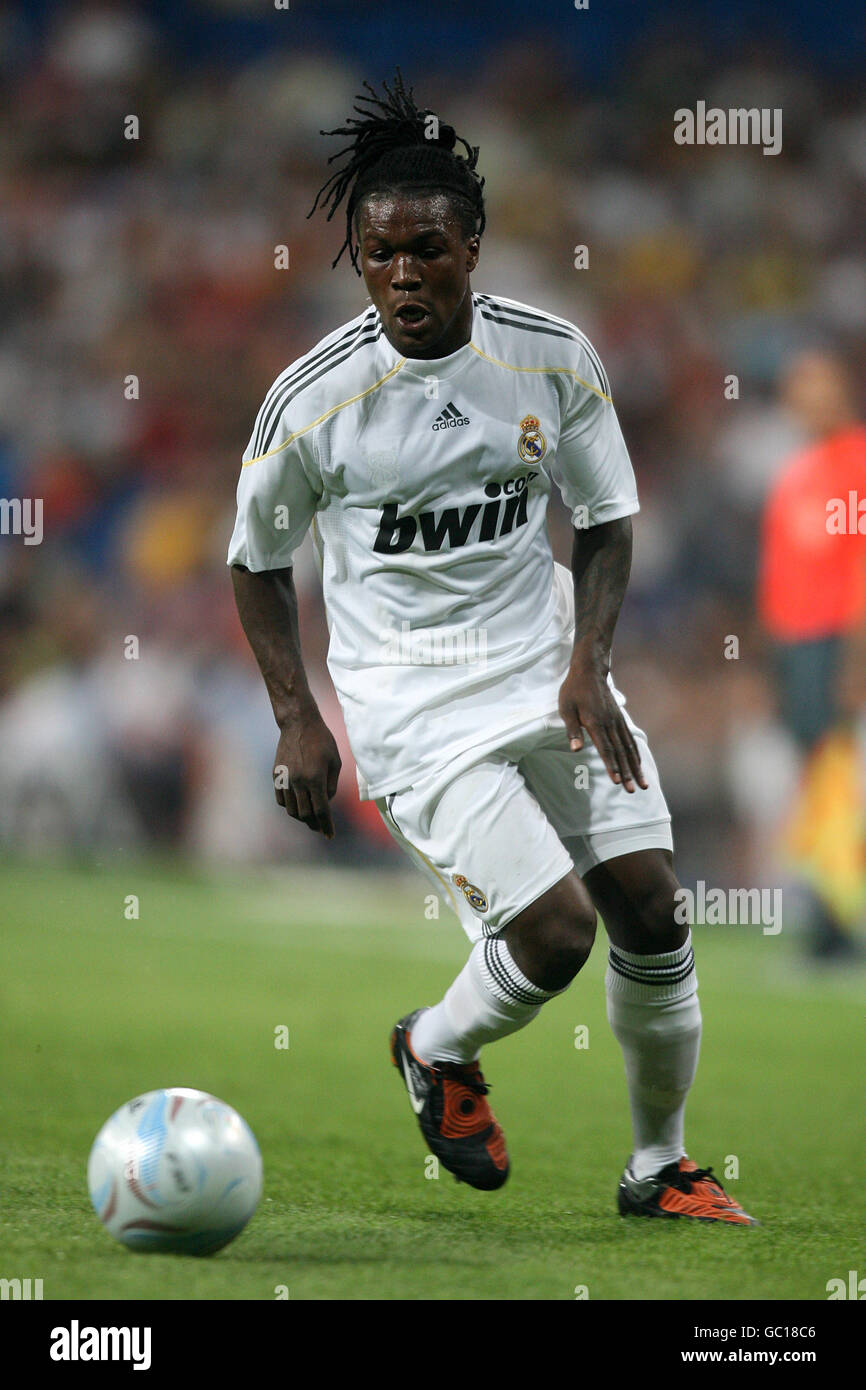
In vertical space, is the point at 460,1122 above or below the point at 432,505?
below

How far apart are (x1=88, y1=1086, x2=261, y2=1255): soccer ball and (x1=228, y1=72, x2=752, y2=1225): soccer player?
2.44ft

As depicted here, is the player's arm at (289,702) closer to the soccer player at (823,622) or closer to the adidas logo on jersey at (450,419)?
the adidas logo on jersey at (450,419)

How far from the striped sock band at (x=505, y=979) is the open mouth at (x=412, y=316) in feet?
4.45

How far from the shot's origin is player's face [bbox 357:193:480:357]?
3.79 m

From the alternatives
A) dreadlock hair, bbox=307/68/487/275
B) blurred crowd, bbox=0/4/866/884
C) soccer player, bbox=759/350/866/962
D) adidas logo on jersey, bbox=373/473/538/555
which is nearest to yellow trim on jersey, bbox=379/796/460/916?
adidas logo on jersey, bbox=373/473/538/555

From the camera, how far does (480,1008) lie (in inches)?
155

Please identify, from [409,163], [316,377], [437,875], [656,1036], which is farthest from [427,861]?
[409,163]

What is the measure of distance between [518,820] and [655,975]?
55cm

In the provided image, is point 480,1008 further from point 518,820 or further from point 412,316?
point 412,316

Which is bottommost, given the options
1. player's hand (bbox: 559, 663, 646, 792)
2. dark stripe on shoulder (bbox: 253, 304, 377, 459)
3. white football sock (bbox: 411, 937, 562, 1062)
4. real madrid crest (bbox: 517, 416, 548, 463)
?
white football sock (bbox: 411, 937, 562, 1062)

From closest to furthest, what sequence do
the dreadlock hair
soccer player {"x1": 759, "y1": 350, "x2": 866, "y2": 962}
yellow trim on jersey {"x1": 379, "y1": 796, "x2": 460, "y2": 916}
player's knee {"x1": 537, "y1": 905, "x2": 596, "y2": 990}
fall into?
player's knee {"x1": 537, "y1": 905, "x2": 596, "y2": 990} < the dreadlock hair < yellow trim on jersey {"x1": 379, "y1": 796, "x2": 460, "y2": 916} < soccer player {"x1": 759, "y1": 350, "x2": 866, "y2": 962}

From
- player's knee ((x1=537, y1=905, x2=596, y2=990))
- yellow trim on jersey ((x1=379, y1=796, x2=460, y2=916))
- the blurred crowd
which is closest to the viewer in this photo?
player's knee ((x1=537, y1=905, x2=596, y2=990))

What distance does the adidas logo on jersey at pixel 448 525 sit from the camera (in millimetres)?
4035

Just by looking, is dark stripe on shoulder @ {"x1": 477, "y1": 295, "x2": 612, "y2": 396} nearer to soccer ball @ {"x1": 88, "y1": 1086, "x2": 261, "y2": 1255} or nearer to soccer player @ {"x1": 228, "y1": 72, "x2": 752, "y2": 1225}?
soccer player @ {"x1": 228, "y1": 72, "x2": 752, "y2": 1225}
